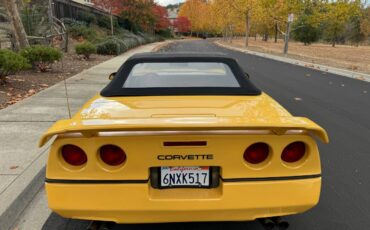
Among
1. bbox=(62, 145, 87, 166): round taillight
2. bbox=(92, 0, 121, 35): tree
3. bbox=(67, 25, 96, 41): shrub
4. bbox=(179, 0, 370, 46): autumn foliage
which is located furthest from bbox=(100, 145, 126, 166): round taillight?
bbox=(92, 0, 121, 35): tree

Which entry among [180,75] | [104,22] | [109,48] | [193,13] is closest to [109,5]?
[104,22]

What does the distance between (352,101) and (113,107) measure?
7.96m

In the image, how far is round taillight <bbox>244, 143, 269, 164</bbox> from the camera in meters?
2.48

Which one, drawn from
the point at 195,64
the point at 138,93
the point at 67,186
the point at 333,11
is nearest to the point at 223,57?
the point at 195,64

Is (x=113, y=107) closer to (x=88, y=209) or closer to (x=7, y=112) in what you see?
(x=88, y=209)

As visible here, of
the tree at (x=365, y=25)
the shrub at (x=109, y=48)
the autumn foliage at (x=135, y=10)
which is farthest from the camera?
the tree at (x=365, y=25)

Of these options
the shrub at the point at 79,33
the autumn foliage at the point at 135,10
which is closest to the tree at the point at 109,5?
the autumn foliage at the point at 135,10

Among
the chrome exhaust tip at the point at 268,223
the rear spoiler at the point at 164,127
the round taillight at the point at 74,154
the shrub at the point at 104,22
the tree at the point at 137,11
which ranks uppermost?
the tree at the point at 137,11

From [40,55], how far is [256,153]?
35.5 feet

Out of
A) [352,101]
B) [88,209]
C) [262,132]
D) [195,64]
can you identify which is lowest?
[352,101]

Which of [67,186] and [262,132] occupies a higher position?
[262,132]

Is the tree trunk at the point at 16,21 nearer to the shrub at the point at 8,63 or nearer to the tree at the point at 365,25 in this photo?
the shrub at the point at 8,63

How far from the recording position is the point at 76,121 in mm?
2510

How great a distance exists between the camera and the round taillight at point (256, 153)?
97.6 inches
